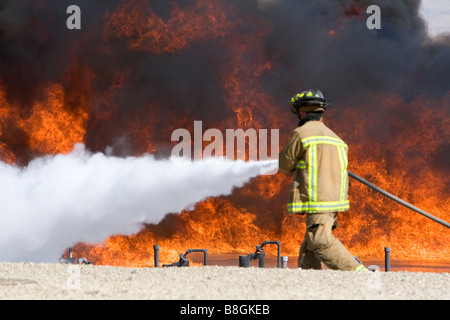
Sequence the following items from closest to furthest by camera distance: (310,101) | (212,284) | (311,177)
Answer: (212,284)
(311,177)
(310,101)

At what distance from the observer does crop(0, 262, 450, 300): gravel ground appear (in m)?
6.34

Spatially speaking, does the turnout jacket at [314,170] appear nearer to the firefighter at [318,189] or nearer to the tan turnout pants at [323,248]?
the firefighter at [318,189]

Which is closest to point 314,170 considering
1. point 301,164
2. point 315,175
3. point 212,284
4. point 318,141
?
point 315,175

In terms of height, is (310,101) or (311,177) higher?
(310,101)

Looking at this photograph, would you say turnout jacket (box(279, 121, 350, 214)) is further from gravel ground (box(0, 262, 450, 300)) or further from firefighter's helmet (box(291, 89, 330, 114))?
gravel ground (box(0, 262, 450, 300))

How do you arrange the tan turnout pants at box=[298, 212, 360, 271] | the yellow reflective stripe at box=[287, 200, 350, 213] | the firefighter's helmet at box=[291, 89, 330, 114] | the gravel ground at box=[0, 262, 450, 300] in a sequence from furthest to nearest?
the firefighter's helmet at box=[291, 89, 330, 114] → the yellow reflective stripe at box=[287, 200, 350, 213] → the tan turnout pants at box=[298, 212, 360, 271] → the gravel ground at box=[0, 262, 450, 300]

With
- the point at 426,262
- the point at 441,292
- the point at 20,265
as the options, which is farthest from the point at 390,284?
the point at 426,262

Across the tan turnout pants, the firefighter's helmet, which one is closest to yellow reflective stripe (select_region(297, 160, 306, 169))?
the tan turnout pants

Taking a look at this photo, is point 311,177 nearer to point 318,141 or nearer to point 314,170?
point 314,170

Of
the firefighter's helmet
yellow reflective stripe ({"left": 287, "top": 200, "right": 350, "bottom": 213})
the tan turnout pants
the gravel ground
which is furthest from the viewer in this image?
the firefighter's helmet

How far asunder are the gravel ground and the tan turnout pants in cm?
55

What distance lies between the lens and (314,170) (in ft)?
28.6

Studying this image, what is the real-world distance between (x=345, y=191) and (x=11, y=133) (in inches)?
960

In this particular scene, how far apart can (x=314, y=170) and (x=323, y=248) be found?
41.6 inches
